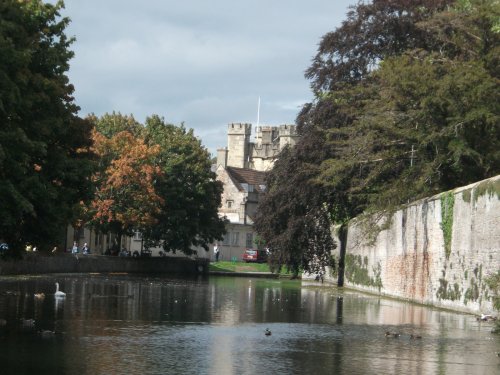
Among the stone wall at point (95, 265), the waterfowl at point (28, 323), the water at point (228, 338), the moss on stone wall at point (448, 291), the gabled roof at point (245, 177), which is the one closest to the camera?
the water at point (228, 338)

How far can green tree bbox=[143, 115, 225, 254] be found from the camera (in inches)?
2884

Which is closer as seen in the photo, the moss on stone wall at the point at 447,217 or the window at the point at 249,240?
the moss on stone wall at the point at 447,217

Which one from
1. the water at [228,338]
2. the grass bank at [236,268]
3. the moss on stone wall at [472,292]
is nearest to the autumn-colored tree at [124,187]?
the grass bank at [236,268]

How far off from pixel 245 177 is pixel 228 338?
92.0 m

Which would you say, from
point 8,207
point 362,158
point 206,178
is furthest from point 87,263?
point 8,207

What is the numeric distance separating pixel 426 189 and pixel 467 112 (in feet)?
15.0

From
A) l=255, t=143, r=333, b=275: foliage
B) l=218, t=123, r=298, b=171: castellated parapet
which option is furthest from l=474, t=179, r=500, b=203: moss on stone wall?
l=218, t=123, r=298, b=171: castellated parapet

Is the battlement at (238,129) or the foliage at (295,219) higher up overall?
the battlement at (238,129)

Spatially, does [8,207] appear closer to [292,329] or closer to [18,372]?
[292,329]

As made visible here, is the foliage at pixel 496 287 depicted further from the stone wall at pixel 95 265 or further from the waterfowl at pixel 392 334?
the stone wall at pixel 95 265

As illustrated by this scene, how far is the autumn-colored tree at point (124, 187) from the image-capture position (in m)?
66.1

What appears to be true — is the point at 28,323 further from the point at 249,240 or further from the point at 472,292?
the point at 249,240

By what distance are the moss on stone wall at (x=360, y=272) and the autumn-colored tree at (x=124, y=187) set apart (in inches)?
685

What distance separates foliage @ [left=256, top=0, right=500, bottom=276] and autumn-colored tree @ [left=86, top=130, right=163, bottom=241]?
1239 centimetres
